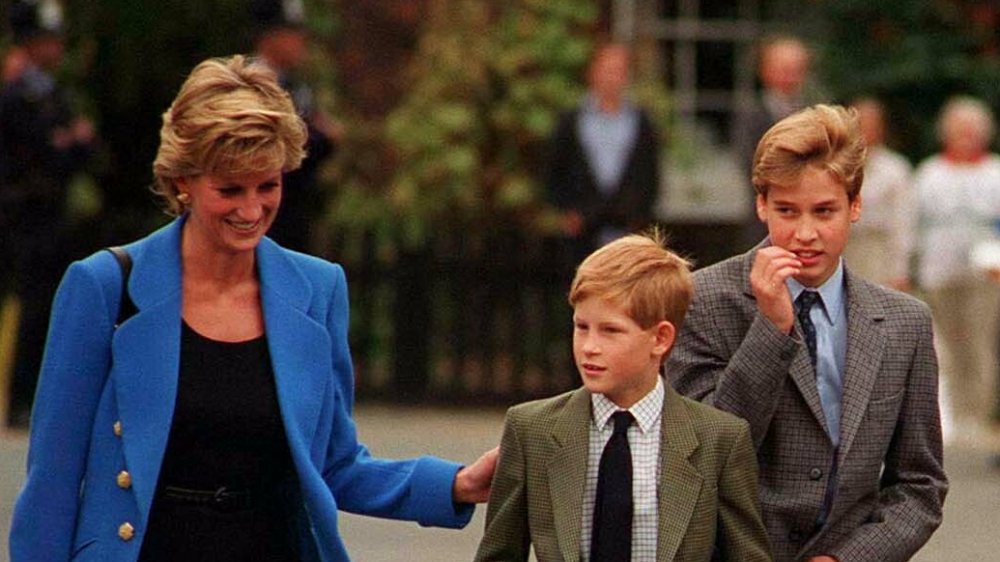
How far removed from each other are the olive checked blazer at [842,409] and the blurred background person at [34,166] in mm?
7771

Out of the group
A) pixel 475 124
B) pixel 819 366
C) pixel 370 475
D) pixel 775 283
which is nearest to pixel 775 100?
pixel 475 124

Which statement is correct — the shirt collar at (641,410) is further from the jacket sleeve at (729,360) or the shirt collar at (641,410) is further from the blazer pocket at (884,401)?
the blazer pocket at (884,401)

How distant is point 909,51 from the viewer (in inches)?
675

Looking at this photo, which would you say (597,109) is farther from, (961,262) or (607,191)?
(961,262)

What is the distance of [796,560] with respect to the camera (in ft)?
15.6

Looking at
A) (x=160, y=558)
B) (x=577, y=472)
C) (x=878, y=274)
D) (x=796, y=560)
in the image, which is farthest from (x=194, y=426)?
(x=878, y=274)

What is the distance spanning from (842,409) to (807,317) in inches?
7.6

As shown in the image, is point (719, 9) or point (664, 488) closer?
point (664, 488)

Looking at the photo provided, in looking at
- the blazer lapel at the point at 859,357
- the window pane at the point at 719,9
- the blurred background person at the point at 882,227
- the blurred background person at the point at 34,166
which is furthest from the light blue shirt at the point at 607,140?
the blazer lapel at the point at 859,357

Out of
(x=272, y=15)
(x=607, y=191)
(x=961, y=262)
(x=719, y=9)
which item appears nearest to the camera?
(x=272, y=15)

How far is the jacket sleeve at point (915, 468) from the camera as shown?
15.8 feet

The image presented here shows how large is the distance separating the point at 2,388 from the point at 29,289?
1.62 meters

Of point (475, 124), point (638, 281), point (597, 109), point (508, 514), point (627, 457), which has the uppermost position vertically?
point (638, 281)

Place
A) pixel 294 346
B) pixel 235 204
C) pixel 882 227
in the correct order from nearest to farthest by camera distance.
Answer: pixel 235 204
pixel 294 346
pixel 882 227
